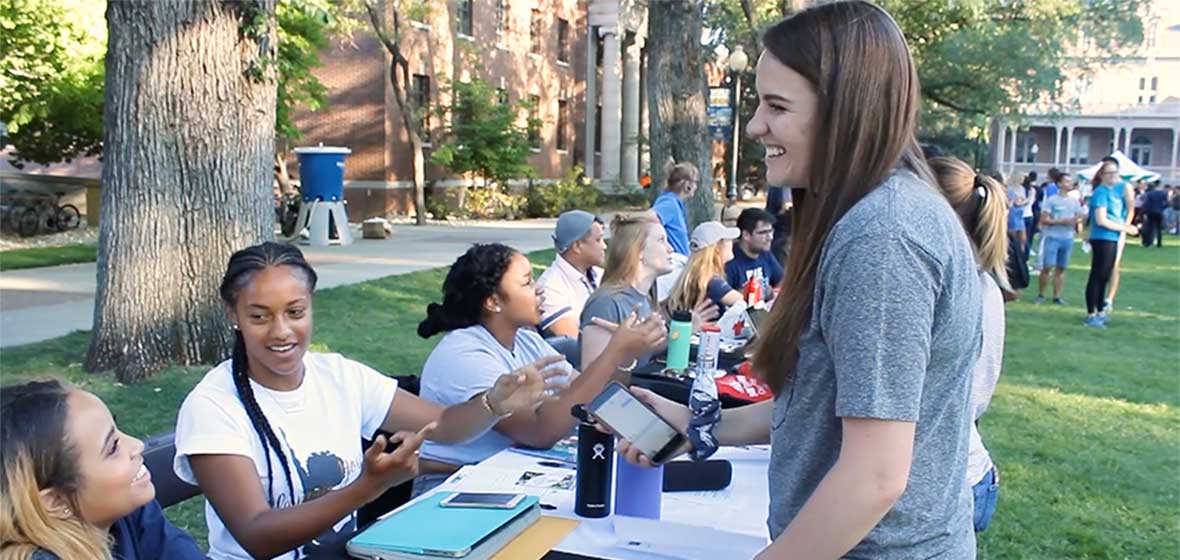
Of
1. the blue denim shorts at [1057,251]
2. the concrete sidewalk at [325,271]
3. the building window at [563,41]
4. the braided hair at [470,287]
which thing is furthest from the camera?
the building window at [563,41]

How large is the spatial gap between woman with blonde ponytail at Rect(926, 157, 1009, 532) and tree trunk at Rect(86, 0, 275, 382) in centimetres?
505

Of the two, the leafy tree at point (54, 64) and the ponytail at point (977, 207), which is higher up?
the leafy tree at point (54, 64)

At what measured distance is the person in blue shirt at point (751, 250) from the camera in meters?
7.23

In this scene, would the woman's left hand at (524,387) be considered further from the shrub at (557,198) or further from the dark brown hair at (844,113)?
the shrub at (557,198)

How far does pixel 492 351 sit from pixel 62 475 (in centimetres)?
182

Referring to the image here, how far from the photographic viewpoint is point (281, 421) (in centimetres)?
267

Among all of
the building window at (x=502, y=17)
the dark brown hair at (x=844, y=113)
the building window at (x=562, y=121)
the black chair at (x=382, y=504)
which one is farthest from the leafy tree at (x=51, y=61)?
the building window at (x=562, y=121)

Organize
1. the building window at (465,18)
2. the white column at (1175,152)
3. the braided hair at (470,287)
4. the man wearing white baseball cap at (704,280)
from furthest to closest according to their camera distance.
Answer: the white column at (1175,152) → the building window at (465,18) → the man wearing white baseball cap at (704,280) → the braided hair at (470,287)

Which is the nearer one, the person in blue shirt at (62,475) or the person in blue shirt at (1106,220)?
the person in blue shirt at (62,475)

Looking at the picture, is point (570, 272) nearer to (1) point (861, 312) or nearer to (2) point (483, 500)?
(2) point (483, 500)

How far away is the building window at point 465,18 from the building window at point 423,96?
8.90ft

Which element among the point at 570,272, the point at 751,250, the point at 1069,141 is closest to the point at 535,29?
the point at 751,250

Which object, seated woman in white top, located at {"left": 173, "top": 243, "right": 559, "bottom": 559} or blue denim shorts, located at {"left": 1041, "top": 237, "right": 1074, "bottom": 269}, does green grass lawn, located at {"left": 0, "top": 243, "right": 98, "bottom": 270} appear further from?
blue denim shorts, located at {"left": 1041, "top": 237, "right": 1074, "bottom": 269}

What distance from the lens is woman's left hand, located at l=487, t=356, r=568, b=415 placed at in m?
2.98
